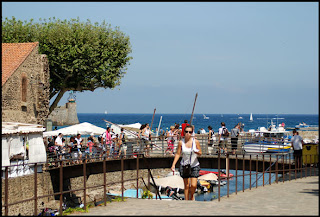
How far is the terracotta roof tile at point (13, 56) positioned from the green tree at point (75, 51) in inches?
335

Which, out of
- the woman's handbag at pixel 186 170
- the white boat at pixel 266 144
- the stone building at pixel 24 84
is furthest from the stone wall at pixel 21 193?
the woman's handbag at pixel 186 170

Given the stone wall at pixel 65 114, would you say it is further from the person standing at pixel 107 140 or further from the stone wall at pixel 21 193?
the stone wall at pixel 21 193

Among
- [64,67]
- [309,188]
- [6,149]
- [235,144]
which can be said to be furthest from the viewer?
[64,67]

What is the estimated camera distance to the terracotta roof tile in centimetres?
3186

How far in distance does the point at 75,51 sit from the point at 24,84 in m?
11.1

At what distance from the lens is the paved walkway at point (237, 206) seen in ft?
38.7

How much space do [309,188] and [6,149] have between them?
1623 cm

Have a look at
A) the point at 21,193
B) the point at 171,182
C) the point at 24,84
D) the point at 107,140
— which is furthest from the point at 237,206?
the point at 171,182

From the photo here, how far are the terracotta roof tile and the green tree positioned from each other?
335 inches

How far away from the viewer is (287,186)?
1789cm

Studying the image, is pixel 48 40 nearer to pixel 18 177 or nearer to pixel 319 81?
pixel 18 177

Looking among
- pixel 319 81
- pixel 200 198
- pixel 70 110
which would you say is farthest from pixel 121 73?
pixel 70 110

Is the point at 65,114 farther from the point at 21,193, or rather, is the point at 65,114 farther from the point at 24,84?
the point at 21,193

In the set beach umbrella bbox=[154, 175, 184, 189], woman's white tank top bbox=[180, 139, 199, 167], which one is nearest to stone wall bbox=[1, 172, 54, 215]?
beach umbrella bbox=[154, 175, 184, 189]
